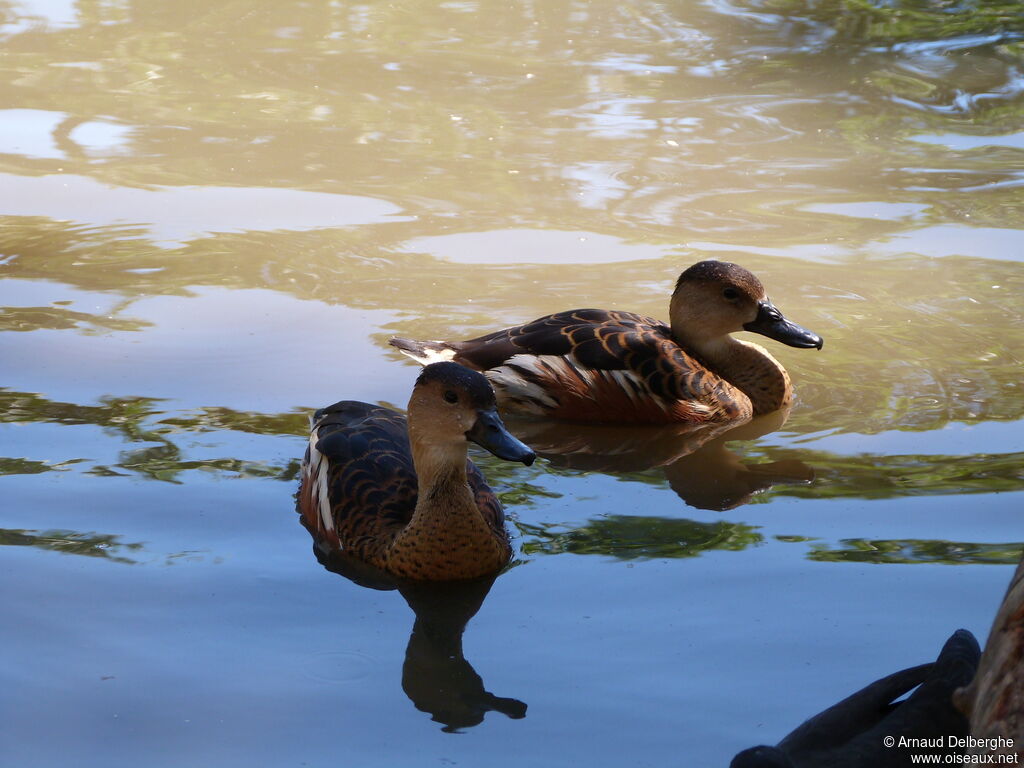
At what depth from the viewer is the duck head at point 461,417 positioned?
207 inches

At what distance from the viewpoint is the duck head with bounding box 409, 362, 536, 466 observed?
525 centimetres

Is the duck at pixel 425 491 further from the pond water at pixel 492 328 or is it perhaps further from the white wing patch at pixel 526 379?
the white wing patch at pixel 526 379

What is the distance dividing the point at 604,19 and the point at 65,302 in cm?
813

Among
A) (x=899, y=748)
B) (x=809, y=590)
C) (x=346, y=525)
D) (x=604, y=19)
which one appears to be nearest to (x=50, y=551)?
(x=346, y=525)

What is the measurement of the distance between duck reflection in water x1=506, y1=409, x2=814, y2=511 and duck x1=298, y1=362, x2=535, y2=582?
0.99 meters

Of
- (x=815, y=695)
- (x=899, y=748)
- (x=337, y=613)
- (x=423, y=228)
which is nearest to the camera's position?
(x=899, y=748)

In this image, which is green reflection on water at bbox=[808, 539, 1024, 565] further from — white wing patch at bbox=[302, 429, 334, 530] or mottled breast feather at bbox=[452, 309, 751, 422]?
white wing patch at bbox=[302, 429, 334, 530]

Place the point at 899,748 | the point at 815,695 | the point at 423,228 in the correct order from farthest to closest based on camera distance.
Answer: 1. the point at 423,228
2. the point at 815,695
3. the point at 899,748

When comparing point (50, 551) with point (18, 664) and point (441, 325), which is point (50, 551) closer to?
point (18, 664)

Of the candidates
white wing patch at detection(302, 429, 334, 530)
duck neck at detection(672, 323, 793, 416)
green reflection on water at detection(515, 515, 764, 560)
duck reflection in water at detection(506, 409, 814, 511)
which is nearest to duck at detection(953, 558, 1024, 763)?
green reflection on water at detection(515, 515, 764, 560)

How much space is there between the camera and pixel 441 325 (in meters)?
7.90

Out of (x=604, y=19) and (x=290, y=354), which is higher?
(x=604, y=19)

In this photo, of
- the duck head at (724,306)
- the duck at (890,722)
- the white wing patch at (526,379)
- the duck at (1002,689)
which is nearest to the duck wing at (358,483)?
the white wing patch at (526,379)

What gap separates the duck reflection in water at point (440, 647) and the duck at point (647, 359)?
6.12 feet
